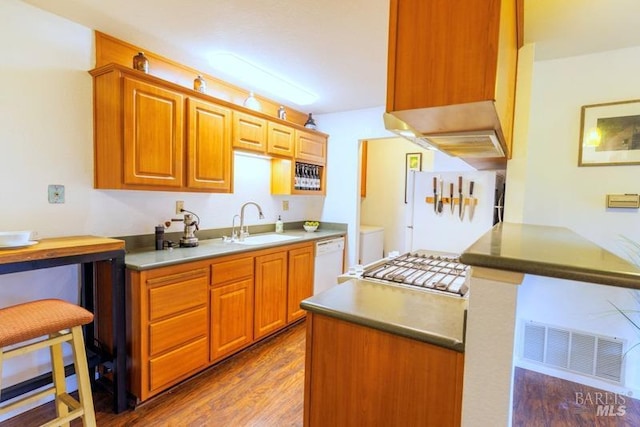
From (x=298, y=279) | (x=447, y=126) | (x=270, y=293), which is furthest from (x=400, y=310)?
(x=298, y=279)

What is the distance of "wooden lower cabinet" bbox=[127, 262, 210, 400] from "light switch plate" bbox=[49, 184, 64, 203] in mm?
663

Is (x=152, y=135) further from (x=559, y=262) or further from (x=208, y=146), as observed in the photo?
(x=559, y=262)

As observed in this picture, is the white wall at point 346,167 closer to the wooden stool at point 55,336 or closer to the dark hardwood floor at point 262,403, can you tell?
the dark hardwood floor at point 262,403

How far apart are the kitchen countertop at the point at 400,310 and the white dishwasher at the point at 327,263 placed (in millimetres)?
1885

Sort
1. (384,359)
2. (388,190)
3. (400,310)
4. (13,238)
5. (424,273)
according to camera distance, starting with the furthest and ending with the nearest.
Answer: (388,190) < (424,273) < (13,238) < (400,310) < (384,359)

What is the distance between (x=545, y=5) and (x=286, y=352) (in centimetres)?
281

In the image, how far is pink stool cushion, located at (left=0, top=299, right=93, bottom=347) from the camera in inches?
49.4

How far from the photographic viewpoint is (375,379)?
110cm

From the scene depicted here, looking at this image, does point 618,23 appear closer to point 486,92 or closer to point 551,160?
point 551,160

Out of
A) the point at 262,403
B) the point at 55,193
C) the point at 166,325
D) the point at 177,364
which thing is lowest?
the point at 262,403

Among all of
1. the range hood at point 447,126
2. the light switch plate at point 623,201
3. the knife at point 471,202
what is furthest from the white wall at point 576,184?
the range hood at point 447,126

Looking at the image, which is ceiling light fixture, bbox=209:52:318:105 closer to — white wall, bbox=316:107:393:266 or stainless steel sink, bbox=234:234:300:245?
white wall, bbox=316:107:393:266

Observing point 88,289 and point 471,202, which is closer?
point 88,289

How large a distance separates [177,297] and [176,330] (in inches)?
8.4
